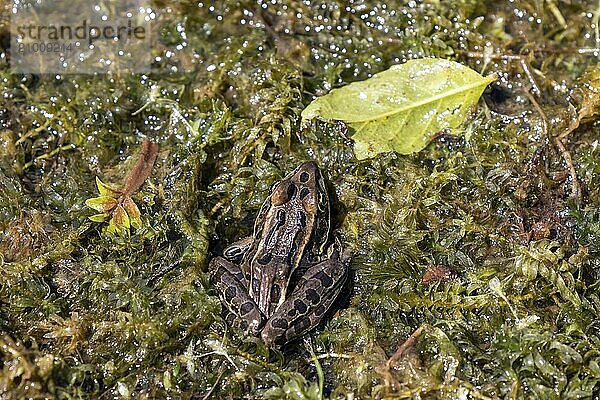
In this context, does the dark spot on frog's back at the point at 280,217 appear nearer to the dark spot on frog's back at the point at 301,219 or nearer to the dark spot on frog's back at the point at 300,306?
the dark spot on frog's back at the point at 301,219

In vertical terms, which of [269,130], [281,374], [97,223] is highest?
[269,130]

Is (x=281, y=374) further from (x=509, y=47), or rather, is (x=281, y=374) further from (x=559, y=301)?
(x=509, y=47)

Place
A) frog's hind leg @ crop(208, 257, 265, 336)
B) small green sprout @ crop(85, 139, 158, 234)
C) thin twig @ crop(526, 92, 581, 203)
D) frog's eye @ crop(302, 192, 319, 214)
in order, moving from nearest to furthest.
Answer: frog's hind leg @ crop(208, 257, 265, 336) → small green sprout @ crop(85, 139, 158, 234) → frog's eye @ crop(302, 192, 319, 214) → thin twig @ crop(526, 92, 581, 203)

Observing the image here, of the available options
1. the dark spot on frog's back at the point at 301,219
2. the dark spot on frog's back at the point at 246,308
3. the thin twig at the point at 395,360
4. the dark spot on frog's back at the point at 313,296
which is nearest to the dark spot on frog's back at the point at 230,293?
the dark spot on frog's back at the point at 246,308

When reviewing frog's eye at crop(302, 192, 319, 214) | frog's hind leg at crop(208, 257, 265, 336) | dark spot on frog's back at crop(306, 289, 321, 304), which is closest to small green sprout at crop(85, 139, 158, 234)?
frog's hind leg at crop(208, 257, 265, 336)

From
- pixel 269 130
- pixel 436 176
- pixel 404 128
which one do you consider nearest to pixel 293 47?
pixel 269 130

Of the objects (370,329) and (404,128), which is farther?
(404,128)

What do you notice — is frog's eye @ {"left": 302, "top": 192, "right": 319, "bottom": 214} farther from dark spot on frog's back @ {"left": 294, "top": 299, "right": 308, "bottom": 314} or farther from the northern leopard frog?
dark spot on frog's back @ {"left": 294, "top": 299, "right": 308, "bottom": 314}
